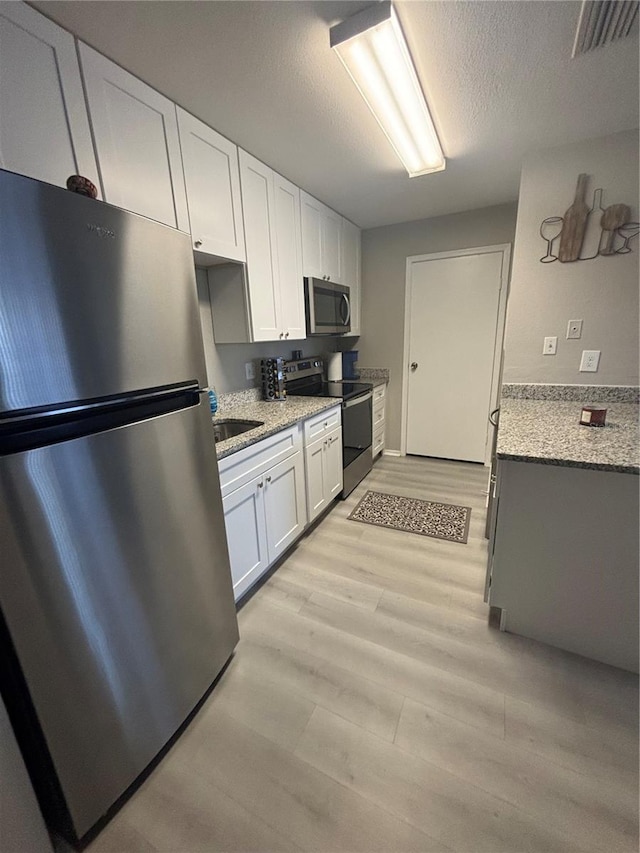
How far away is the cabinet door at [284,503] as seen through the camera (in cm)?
195

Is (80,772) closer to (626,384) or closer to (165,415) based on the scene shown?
(165,415)

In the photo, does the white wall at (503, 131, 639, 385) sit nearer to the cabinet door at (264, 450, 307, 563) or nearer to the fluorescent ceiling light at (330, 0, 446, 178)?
the fluorescent ceiling light at (330, 0, 446, 178)

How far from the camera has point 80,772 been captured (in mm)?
921

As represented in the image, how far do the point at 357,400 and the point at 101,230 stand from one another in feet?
7.48

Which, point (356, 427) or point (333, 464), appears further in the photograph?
point (356, 427)

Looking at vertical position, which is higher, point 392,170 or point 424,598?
point 392,170

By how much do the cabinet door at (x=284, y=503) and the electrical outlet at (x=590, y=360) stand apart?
1.86 metres

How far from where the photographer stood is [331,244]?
9.67 feet

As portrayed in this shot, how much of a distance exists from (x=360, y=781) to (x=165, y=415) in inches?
52.7

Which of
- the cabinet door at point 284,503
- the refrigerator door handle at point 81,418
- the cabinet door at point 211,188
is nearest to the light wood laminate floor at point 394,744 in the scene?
the cabinet door at point 284,503

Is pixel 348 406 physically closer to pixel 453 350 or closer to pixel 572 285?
pixel 453 350

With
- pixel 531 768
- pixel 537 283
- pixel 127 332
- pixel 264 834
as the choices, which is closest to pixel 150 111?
pixel 127 332

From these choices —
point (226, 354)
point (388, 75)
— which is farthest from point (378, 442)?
point (388, 75)

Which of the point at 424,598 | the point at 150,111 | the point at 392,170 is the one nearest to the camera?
the point at 150,111
